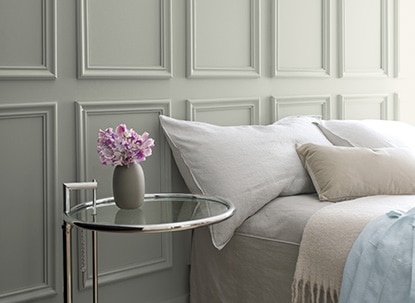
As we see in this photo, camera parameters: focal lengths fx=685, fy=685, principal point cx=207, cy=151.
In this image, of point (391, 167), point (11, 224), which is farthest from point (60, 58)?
point (391, 167)

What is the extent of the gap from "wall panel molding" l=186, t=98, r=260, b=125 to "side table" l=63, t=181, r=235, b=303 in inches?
20.1

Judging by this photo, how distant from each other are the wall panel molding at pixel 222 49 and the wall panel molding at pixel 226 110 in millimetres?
112

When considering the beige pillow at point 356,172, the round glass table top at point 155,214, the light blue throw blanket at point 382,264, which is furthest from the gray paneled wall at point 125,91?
the light blue throw blanket at point 382,264

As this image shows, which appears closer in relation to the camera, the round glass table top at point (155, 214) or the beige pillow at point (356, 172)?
the round glass table top at point (155, 214)

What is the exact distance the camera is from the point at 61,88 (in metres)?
2.45

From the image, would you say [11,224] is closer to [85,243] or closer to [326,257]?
[85,243]

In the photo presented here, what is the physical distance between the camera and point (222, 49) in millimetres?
3023

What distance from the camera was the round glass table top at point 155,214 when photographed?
6.60 ft

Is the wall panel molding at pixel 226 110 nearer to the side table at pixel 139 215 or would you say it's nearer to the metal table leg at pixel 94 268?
the side table at pixel 139 215

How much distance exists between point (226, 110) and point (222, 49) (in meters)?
0.27

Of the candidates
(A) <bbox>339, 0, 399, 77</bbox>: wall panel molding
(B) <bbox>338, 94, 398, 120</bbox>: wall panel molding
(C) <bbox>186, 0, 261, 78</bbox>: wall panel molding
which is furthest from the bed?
(A) <bbox>339, 0, 399, 77</bbox>: wall panel molding

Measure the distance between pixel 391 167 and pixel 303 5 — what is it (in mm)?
1120

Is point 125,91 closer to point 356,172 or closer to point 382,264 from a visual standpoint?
point 356,172

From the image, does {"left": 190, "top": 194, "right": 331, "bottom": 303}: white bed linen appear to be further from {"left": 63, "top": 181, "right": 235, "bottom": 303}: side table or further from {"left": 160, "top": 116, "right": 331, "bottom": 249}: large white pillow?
{"left": 63, "top": 181, "right": 235, "bottom": 303}: side table
